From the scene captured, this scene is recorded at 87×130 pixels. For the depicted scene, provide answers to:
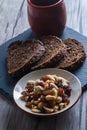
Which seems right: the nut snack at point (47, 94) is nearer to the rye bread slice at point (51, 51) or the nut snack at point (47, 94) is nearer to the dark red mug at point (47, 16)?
the rye bread slice at point (51, 51)

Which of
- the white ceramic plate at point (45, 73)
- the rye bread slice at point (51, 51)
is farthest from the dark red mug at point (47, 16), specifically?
the white ceramic plate at point (45, 73)


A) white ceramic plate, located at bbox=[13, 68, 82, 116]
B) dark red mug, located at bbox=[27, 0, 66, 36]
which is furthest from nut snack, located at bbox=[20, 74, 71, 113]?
dark red mug, located at bbox=[27, 0, 66, 36]

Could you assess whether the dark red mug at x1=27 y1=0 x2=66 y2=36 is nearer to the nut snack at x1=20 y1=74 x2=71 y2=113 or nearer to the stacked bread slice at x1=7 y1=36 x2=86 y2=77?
the stacked bread slice at x1=7 y1=36 x2=86 y2=77

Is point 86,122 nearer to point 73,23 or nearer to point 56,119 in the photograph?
point 56,119

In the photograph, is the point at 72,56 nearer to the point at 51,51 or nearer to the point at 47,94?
the point at 51,51

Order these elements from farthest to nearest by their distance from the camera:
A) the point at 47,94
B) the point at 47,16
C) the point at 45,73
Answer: the point at 47,16, the point at 45,73, the point at 47,94

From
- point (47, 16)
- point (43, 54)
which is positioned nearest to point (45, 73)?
point (43, 54)

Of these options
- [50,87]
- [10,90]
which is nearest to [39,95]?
[50,87]
